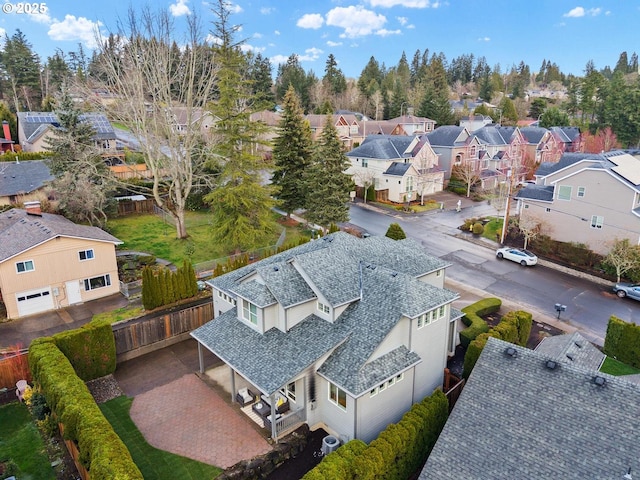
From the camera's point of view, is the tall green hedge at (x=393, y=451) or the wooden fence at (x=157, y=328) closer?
the tall green hedge at (x=393, y=451)

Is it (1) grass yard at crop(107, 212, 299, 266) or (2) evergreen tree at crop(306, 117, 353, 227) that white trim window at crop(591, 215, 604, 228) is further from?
(1) grass yard at crop(107, 212, 299, 266)

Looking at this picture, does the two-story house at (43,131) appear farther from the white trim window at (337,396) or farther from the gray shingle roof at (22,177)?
the white trim window at (337,396)

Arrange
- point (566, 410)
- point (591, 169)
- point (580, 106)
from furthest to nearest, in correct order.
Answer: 1. point (580, 106)
2. point (591, 169)
3. point (566, 410)

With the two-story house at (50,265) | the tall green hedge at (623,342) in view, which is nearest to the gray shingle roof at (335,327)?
the tall green hedge at (623,342)

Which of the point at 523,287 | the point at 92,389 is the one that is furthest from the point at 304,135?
the point at 92,389

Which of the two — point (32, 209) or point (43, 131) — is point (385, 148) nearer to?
point (32, 209)

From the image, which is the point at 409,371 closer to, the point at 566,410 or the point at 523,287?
the point at 566,410

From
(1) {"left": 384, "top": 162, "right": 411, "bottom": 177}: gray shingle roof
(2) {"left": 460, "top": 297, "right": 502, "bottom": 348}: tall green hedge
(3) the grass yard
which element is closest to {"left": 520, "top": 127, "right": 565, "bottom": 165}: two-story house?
(1) {"left": 384, "top": 162, "right": 411, "bottom": 177}: gray shingle roof
